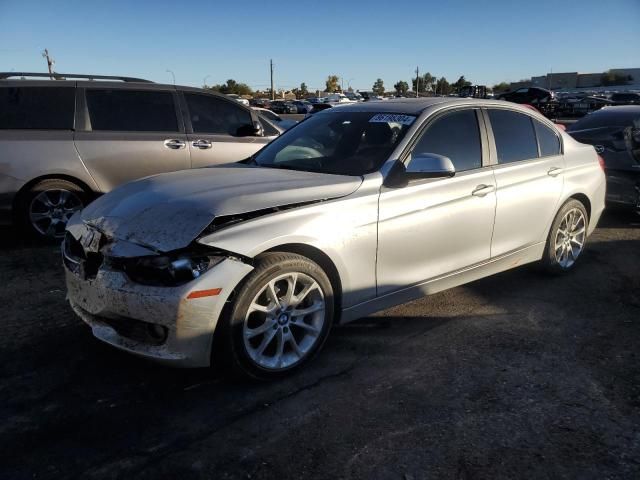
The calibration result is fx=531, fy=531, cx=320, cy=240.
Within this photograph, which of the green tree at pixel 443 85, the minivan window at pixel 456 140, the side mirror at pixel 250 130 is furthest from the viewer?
the green tree at pixel 443 85

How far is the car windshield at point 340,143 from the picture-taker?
3.73 metres

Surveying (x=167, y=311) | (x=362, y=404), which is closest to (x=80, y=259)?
(x=167, y=311)

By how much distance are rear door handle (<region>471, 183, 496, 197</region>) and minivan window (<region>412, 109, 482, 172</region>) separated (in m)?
0.17

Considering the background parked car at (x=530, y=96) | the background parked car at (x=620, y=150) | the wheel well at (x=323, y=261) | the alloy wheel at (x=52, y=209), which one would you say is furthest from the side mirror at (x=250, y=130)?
the background parked car at (x=530, y=96)

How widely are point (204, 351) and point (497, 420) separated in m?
1.56

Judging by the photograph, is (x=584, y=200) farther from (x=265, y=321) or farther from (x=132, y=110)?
(x=132, y=110)

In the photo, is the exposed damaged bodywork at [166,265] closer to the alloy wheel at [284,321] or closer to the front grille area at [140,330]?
the front grille area at [140,330]

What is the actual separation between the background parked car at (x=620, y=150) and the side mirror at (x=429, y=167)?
4.36 m

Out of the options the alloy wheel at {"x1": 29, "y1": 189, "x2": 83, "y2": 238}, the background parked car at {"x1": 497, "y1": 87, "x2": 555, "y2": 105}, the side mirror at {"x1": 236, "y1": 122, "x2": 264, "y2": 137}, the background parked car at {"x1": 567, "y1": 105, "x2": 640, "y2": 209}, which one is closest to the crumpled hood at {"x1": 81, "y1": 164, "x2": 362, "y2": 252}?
the alloy wheel at {"x1": 29, "y1": 189, "x2": 83, "y2": 238}

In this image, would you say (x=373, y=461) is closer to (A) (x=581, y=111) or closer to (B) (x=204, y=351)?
(B) (x=204, y=351)

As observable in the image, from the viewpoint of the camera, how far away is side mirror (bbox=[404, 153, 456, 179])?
136 inches

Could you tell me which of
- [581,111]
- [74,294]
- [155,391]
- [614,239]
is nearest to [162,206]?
[74,294]

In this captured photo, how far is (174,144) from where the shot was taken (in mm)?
6320

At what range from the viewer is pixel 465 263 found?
158 inches
